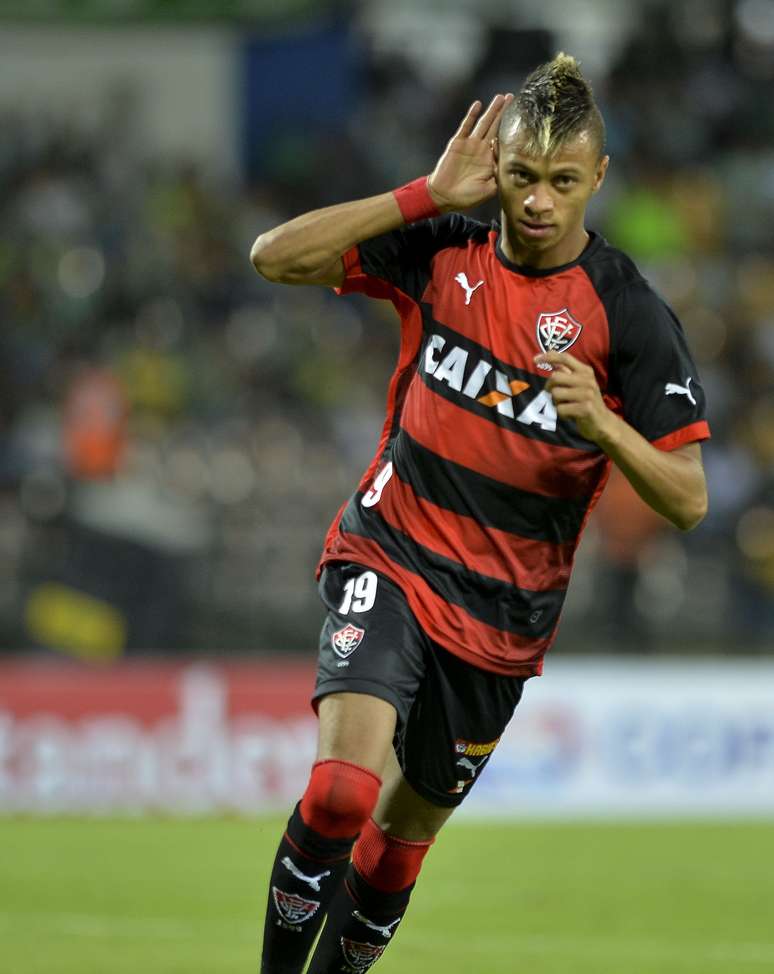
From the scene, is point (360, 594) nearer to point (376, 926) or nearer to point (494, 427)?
point (494, 427)

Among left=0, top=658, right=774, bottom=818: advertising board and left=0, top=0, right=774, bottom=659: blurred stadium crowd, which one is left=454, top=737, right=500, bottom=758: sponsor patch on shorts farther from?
left=0, top=0, right=774, bottom=659: blurred stadium crowd

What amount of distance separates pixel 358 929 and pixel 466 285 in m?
1.75

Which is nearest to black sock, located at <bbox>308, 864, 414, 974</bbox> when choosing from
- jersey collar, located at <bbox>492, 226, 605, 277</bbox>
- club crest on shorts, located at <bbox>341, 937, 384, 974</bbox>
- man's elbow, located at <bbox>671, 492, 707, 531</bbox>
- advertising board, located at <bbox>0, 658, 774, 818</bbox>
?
A: club crest on shorts, located at <bbox>341, 937, 384, 974</bbox>

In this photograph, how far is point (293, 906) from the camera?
15.4 ft

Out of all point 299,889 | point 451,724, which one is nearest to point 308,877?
point 299,889

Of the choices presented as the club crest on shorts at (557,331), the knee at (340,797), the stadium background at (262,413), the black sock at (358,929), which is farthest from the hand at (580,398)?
the stadium background at (262,413)

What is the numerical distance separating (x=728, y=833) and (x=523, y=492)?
6.66 metres

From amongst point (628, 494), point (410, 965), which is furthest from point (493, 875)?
point (628, 494)

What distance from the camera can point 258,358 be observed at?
1434 cm

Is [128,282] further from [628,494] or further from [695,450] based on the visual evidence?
[695,450]

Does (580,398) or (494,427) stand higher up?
(580,398)

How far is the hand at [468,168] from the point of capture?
186 inches

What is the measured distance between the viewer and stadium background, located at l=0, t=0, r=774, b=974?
11672mm

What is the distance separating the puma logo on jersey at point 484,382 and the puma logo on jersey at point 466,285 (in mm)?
129
